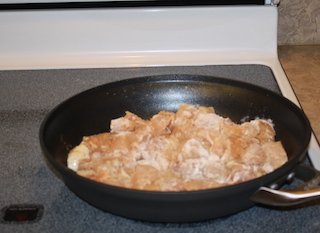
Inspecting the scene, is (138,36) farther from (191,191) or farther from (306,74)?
(191,191)

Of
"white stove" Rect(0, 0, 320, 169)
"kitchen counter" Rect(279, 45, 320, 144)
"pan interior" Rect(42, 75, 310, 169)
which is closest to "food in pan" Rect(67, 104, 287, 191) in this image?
"pan interior" Rect(42, 75, 310, 169)

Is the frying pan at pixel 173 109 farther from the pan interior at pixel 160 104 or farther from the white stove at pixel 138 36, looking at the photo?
the white stove at pixel 138 36

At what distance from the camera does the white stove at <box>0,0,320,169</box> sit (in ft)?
3.71

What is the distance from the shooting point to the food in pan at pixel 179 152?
652 mm

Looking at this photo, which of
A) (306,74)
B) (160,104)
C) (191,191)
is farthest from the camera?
(306,74)

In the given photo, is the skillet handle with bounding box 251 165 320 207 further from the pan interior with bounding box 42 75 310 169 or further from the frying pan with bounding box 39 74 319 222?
the pan interior with bounding box 42 75 310 169

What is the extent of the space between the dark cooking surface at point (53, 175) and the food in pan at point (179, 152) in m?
0.05

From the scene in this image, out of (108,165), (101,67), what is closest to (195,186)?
(108,165)

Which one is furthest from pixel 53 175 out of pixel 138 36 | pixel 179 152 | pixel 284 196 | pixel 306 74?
pixel 306 74

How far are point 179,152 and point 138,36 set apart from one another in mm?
500

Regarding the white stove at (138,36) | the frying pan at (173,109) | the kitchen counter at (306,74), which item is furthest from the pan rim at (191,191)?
the white stove at (138,36)

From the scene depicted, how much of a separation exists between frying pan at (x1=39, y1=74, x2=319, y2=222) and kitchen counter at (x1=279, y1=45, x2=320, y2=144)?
131mm

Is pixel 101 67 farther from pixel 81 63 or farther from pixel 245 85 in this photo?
pixel 245 85

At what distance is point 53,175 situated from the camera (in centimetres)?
76
